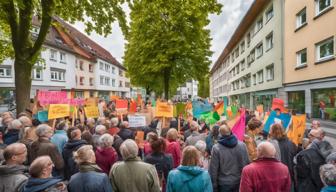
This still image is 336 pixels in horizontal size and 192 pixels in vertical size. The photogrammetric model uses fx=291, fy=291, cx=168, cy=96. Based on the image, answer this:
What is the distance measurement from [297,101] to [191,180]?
1801 centimetres

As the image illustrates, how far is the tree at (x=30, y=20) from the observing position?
35.0 ft

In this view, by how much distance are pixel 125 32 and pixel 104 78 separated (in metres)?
44.3

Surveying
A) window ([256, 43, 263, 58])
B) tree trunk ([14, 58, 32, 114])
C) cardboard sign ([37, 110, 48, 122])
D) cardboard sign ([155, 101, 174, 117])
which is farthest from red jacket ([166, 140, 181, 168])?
window ([256, 43, 263, 58])

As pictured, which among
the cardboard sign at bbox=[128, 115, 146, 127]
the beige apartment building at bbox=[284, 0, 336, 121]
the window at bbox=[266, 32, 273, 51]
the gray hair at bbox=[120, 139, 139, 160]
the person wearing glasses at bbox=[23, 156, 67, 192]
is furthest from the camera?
the window at bbox=[266, 32, 273, 51]

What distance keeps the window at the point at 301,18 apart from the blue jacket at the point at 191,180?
17.3m

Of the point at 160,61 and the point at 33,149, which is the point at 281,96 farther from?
the point at 33,149

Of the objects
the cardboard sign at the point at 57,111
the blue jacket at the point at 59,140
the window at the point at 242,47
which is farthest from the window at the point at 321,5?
the window at the point at 242,47

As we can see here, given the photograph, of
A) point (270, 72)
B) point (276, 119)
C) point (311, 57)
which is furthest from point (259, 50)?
point (276, 119)

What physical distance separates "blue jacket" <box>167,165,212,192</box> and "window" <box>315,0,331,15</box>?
594 inches

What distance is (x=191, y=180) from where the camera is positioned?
364 cm

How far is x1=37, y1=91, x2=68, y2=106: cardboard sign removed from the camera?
9719 millimetres

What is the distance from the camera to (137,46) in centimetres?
2753

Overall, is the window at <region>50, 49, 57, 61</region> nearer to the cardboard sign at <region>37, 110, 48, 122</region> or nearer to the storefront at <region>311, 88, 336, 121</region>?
the cardboard sign at <region>37, 110, 48, 122</region>

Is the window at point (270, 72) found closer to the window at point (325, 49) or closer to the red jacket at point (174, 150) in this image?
the window at point (325, 49)
